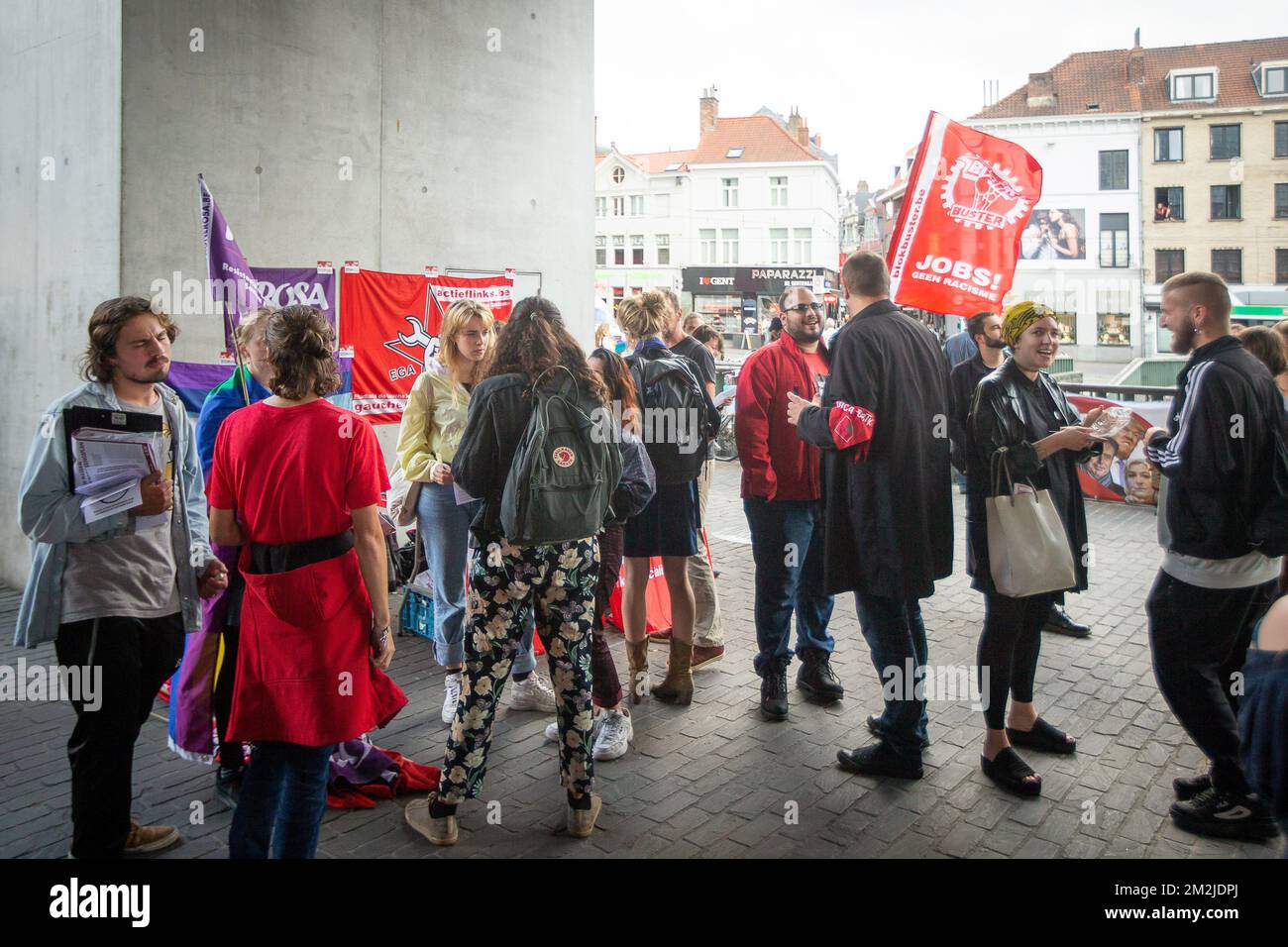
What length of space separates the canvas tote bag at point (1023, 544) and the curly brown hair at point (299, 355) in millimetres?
2912

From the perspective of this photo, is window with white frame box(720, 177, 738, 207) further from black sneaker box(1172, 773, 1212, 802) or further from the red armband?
black sneaker box(1172, 773, 1212, 802)

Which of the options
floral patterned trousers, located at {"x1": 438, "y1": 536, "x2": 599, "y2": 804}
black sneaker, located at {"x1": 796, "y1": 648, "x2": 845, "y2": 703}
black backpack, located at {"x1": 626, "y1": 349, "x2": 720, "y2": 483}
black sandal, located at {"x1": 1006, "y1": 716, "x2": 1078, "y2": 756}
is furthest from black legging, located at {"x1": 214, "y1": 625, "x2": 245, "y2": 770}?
black sandal, located at {"x1": 1006, "y1": 716, "x2": 1078, "y2": 756}

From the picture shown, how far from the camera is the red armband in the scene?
416 centimetres

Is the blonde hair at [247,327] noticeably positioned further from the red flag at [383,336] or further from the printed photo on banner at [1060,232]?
the printed photo on banner at [1060,232]

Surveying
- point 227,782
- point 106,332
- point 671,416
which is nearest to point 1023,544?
point 671,416

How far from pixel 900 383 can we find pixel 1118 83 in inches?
2107

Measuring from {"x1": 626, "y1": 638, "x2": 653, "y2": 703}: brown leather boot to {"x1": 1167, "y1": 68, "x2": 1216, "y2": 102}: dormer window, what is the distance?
5286 centimetres

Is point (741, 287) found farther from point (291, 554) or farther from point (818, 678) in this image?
point (291, 554)

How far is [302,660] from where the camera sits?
3.11m

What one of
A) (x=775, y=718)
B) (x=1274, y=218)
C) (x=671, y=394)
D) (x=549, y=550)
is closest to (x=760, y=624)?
(x=775, y=718)

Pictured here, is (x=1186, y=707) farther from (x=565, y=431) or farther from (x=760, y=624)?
(x=565, y=431)

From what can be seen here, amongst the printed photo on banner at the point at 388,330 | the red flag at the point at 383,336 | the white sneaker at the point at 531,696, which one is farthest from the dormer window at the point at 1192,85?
the white sneaker at the point at 531,696

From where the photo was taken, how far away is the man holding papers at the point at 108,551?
129 inches

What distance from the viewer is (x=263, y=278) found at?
23.7ft
